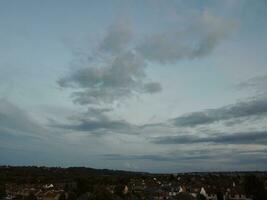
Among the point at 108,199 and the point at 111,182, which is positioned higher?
the point at 111,182

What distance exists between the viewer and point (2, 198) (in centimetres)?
13125

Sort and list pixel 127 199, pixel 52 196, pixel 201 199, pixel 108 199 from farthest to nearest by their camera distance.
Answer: pixel 52 196 → pixel 201 199 → pixel 127 199 → pixel 108 199

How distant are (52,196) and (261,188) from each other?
233 ft

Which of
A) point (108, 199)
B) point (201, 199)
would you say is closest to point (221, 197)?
point (201, 199)

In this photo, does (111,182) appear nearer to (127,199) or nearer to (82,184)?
(82,184)

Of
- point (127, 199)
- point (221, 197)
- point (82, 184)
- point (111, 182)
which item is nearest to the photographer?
point (127, 199)

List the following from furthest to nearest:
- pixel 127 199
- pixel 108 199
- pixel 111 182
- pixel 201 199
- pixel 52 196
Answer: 1. pixel 111 182
2. pixel 52 196
3. pixel 201 199
4. pixel 127 199
5. pixel 108 199

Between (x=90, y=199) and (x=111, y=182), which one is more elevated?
(x=111, y=182)

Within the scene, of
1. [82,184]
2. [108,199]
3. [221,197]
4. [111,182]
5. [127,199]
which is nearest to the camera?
[108,199]

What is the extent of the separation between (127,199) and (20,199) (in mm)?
34639

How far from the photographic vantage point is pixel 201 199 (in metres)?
126

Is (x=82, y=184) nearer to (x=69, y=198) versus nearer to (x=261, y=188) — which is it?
(x=69, y=198)

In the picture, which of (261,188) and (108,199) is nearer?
(108,199)

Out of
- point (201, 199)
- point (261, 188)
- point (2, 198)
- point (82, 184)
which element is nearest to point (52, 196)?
point (2, 198)
